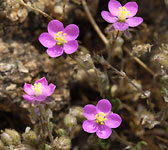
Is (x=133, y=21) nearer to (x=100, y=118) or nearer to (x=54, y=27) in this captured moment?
(x=54, y=27)

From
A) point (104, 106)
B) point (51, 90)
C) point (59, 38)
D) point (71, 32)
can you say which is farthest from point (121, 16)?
point (51, 90)

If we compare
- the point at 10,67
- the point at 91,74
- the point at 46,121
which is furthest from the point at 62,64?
the point at 46,121

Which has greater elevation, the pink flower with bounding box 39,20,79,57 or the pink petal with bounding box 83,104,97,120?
the pink flower with bounding box 39,20,79,57

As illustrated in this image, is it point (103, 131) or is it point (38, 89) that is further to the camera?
point (103, 131)

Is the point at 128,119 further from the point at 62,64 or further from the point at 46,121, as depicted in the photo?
the point at 46,121

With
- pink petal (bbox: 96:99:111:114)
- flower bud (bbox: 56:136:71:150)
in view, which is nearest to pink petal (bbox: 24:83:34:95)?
flower bud (bbox: 56:136:71:150)

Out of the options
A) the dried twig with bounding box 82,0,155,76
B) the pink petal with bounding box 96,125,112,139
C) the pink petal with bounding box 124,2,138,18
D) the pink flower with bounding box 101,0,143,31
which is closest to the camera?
the pink petal with bounding box 96,125,112,139

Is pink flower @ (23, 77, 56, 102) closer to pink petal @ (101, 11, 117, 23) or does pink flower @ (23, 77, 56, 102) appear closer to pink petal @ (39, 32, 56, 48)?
pink petal @ (39, 32, 56, 48)
